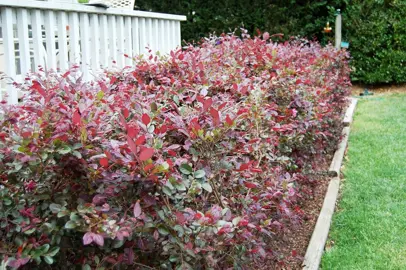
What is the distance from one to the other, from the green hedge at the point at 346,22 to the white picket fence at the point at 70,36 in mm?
6447

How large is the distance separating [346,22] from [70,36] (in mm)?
8758

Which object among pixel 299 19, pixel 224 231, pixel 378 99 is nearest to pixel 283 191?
pixel 224 231

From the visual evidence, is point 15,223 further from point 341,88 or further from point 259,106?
point 341,88

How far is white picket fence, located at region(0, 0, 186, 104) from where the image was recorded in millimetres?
3750

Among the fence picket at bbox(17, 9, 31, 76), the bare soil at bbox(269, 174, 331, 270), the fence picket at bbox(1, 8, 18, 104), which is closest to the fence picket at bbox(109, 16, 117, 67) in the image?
the fence picket at bbox(17, 9, 31, 76)

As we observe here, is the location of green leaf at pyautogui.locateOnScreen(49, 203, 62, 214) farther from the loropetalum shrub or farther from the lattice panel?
the lattice panel

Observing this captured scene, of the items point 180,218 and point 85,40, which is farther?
point 85,40

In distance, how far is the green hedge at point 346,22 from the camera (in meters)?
11.6

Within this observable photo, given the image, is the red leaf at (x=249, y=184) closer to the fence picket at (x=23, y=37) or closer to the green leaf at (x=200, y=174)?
the green leaf at (x=200, y=174)

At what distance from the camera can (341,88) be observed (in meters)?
6.91

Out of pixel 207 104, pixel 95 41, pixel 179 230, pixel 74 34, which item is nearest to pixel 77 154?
pixel 179 230

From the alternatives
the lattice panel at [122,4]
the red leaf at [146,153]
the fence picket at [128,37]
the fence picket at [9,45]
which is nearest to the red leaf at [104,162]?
the red leaf at [146,153]

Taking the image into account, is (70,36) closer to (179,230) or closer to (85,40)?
(85,40)

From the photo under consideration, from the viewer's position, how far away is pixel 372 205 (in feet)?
14.7
